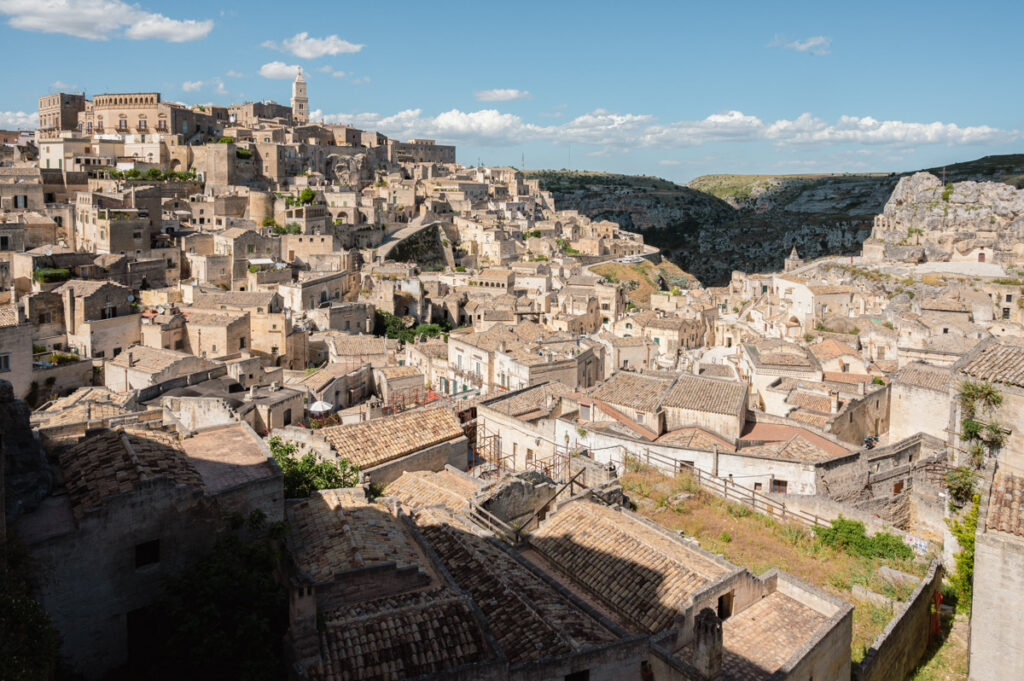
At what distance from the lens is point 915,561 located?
14.8 metres

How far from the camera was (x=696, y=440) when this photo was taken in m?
19.9

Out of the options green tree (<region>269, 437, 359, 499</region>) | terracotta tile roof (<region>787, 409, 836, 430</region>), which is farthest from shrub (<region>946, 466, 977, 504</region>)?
green tree (<region>269, 437, 359, 499</region>)

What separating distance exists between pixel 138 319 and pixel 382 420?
23.8 metres

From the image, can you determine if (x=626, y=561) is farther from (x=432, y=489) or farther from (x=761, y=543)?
(x=432, y=489)

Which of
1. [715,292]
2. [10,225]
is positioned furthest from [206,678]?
[715,292]

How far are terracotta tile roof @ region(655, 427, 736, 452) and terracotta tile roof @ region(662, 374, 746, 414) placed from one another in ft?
3.71

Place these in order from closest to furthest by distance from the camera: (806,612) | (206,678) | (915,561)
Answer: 1. (206,678)
2. (806,612)
3. (915,561)

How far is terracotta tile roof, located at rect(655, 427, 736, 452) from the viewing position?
759 inches

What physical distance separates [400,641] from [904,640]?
28.1ft

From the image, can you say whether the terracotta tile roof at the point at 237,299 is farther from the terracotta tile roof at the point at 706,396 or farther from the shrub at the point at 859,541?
the shrub at the point at 859,541

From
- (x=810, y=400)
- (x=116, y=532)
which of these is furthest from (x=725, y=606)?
(x=810, y=400)

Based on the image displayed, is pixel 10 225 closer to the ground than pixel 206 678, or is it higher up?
higher up

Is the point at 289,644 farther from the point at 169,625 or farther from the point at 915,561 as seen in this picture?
the point at 915,561

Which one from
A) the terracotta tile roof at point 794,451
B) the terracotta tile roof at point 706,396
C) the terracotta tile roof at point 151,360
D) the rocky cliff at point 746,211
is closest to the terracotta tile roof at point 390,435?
the terracotta tile roof at point 706,396
